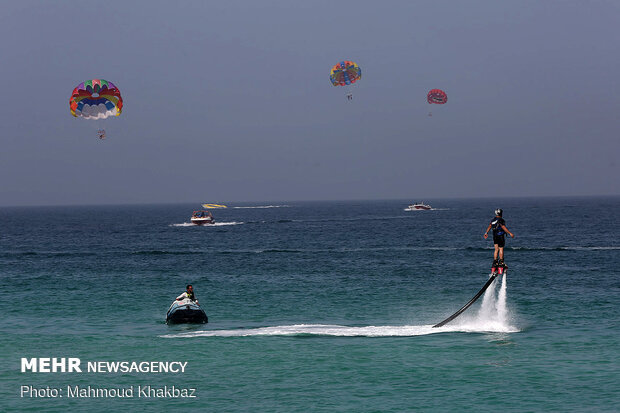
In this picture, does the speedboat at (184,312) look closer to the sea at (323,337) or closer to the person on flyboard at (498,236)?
the sea at (323,337)

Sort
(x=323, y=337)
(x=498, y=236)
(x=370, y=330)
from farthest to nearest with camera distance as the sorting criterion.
→ (x=370, y=330) < (x=323, y=337) < (x=498, y=236)

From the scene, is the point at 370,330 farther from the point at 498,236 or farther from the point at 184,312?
the point at 498,236

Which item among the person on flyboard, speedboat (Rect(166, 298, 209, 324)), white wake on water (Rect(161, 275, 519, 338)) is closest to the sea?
white wake on water (Rect(161, 275, 519, 338))

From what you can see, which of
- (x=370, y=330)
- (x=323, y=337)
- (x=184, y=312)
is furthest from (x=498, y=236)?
(x=184, y=312)

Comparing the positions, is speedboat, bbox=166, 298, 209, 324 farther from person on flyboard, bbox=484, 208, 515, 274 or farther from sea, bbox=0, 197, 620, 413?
person on flyboard, bbox=484, 208, 515, 274

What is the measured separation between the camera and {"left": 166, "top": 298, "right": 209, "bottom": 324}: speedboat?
4141 centimetres

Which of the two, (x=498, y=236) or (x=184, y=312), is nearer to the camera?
(x=498, y=236)

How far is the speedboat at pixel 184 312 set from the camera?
136 ft

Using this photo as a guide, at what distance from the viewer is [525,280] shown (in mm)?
67062

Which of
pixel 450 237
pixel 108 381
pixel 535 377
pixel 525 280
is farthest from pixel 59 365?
pixel 450 237

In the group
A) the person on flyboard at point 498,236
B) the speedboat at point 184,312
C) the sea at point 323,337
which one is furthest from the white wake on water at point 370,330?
the person on flyboard at point 498,236

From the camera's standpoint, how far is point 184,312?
136 ft

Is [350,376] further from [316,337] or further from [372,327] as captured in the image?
[372,327]

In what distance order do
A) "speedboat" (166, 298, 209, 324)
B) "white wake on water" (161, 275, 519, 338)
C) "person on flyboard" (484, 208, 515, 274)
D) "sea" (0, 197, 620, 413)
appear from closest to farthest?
"person on flyboard" (484, 208, 515, 274) < "sea" (0, 197, 620, 413) < "white wake on water" (161, 275, 519, 338) < "speedboat" (166, 298, 209, 324)
